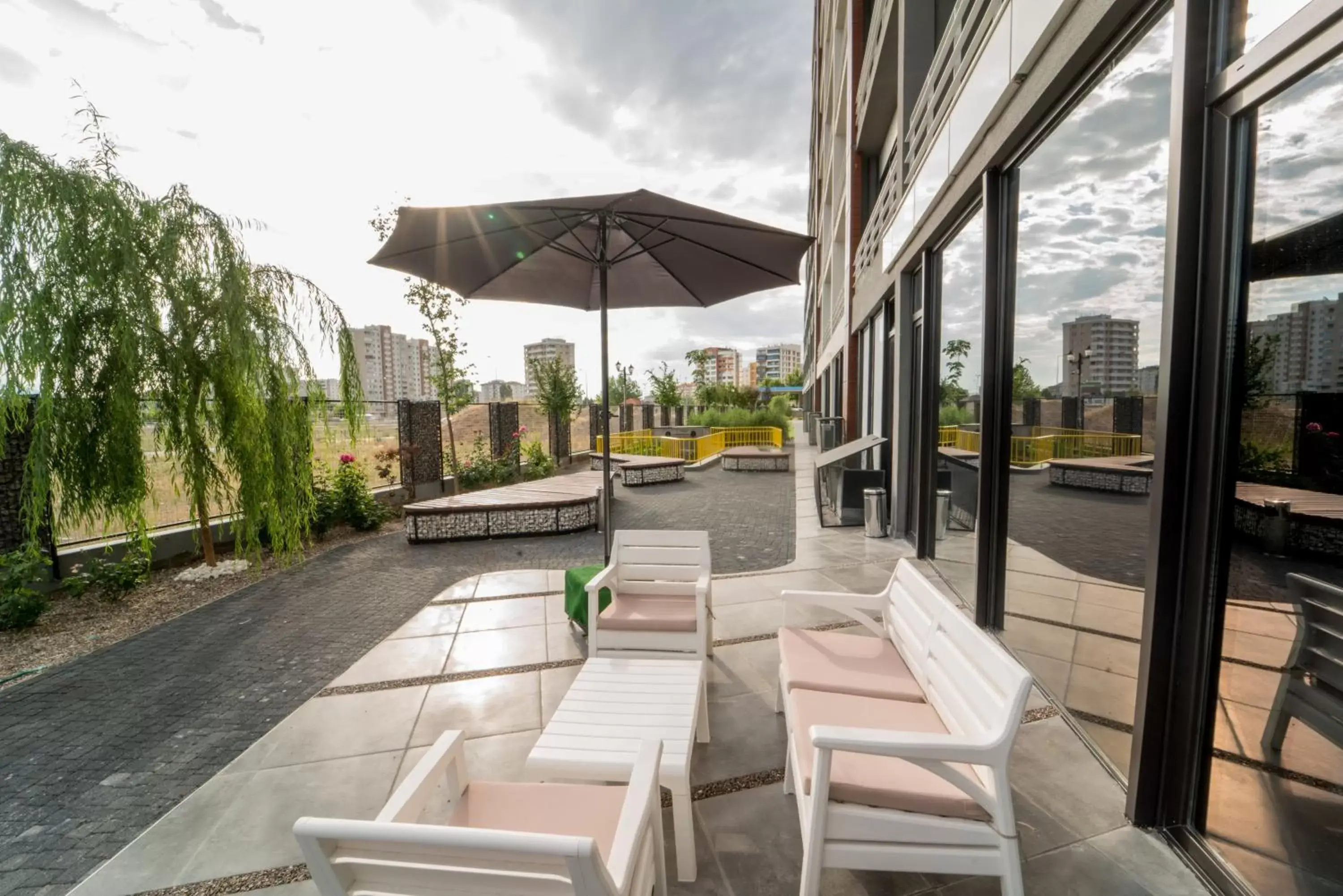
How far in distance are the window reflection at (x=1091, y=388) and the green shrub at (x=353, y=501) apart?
7884 mm

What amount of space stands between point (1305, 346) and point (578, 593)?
3.76 metres

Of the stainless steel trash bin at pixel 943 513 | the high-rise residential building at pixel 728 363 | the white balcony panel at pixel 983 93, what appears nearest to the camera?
the white balcony panel at pixel 983 93

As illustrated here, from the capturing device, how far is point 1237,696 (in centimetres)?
189

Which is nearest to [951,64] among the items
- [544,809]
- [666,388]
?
[544,809]

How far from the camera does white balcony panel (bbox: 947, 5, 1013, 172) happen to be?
11.1 ft

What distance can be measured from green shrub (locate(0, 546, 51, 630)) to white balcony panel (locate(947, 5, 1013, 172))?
7723mm

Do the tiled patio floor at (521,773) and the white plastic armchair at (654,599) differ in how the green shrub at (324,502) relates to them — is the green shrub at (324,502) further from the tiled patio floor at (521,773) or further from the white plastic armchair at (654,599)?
the white plastic armchair at (654,599)

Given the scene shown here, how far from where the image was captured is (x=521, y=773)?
276 centimetres

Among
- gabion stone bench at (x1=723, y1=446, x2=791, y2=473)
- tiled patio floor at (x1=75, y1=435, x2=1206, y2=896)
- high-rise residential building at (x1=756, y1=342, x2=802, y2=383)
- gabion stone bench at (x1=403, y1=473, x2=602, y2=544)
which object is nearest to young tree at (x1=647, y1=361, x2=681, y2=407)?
gabion stone bench at (x1=723, y1=446, x2=791, y2=473)

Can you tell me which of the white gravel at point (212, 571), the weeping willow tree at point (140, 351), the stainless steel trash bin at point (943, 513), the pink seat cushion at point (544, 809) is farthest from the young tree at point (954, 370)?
the white gravel at point (212, 571)

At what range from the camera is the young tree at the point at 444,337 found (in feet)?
44.3

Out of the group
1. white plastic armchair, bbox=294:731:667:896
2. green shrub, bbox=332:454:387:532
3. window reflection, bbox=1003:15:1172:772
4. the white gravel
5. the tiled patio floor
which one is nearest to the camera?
white plastic armchair, bbox=294:731:667:896

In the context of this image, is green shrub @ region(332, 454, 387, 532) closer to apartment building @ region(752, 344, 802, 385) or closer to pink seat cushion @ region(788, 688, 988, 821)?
pink seat cushion @ region(788, 688, 988, 821)

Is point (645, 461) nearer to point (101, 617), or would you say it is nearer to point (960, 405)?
point (960, 405)
